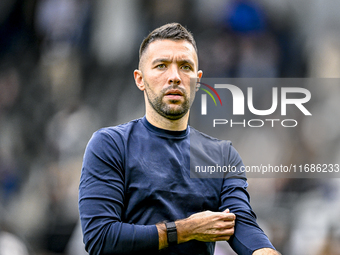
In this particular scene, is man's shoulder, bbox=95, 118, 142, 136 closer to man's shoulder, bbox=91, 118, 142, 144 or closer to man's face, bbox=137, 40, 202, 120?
man's shoulder, bbox=91, 118, 142, 144

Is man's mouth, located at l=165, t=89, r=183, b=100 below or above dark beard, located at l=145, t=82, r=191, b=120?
above

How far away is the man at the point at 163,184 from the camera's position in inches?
60.0

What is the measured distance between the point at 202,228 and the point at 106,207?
45cm

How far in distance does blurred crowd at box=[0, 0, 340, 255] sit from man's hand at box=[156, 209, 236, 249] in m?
2.67

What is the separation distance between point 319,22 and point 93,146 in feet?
15.1

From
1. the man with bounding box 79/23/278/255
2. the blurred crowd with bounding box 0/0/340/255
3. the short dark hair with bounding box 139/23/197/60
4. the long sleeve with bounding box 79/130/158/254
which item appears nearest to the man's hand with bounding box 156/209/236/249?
the man with bounding box 79/23/278/255

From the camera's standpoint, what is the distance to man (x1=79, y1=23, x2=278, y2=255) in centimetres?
152

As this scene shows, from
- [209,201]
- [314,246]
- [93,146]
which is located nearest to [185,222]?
[209,201]

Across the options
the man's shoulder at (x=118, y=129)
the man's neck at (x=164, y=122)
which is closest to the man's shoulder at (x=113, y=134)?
the man's shoulder at (x=118, y=129)

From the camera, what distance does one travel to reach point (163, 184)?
5.61 ft

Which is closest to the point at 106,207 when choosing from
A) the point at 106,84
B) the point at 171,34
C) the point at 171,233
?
the point at 171,233

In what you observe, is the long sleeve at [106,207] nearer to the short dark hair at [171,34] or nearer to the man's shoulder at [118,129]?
the man's shoulder at [118,129]

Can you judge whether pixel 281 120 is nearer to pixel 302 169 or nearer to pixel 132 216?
pixel 302 169

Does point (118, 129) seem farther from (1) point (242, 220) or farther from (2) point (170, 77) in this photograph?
(1) point (242, 220)
